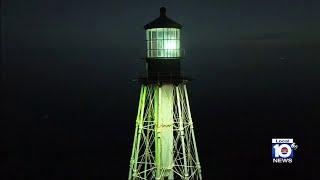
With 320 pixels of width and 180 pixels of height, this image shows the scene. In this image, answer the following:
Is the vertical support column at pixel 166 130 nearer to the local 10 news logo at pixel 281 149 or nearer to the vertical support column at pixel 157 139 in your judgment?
the vertical support column at pixel 157 139

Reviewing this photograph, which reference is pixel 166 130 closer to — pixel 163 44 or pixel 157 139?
pixel 157 139

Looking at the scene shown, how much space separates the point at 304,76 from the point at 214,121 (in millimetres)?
13889

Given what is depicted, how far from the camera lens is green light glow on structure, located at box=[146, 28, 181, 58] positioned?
25000 millimetres

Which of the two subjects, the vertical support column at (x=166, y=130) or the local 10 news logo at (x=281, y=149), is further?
the local 10 news logo at (x=281, y=149)

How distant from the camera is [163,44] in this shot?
2506 cm

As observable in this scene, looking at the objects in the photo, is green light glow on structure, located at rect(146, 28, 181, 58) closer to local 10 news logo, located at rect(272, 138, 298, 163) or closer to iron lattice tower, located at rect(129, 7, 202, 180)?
iron lattice tower, located at rect(129, 7, 202, 180)

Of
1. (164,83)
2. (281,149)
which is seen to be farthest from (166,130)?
(281,149)

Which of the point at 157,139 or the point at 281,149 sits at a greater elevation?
the point at 157,139

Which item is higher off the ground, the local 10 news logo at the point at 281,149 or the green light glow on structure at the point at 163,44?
the green light glow on structure at the point at 163,44

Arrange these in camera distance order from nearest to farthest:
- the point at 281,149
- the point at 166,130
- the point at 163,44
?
the point at 166,130 < the point at 163,44 < the point at 281,149

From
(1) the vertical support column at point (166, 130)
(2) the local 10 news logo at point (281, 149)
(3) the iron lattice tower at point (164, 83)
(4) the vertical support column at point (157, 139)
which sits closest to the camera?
(4) the vertical support column at point (157, 139)

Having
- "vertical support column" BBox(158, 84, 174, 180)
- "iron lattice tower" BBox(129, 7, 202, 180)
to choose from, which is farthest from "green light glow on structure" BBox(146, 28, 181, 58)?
"vertical support column" BBox(158, 84, 174, 180)

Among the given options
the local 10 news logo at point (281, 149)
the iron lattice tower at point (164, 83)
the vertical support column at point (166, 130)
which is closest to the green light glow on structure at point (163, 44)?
the iron lattice tower at point (164, 83)

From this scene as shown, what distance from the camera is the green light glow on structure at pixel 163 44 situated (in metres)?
25.0
